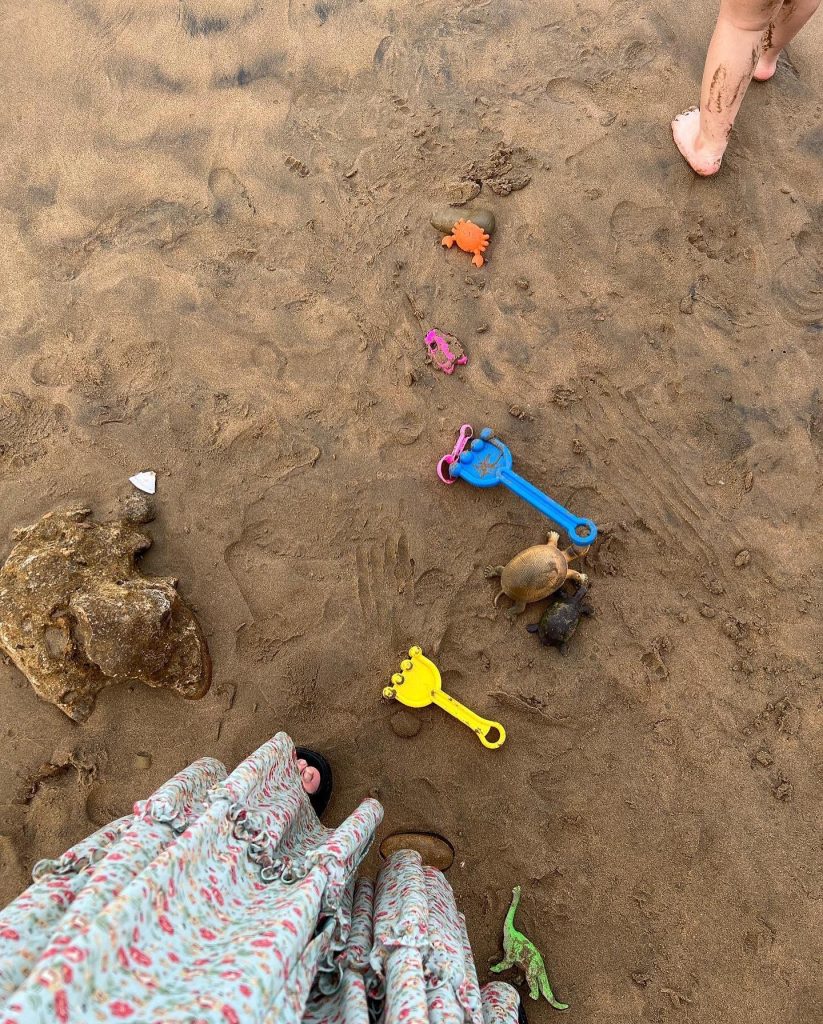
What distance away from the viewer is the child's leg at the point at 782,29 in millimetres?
2818

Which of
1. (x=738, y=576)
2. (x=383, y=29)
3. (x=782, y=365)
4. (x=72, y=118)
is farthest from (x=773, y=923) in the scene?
(x=72, y=118)

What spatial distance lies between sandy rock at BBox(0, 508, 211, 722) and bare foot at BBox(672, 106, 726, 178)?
119 inches

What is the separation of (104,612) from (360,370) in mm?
1439

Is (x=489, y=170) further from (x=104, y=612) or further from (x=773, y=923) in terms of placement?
(x=773, y=923)

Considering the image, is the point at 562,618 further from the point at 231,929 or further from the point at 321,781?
the point at 231,929

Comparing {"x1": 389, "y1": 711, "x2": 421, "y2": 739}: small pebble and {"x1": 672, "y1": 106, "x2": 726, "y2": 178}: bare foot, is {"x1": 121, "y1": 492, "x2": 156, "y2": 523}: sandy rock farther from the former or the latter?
{"x1": 672, "y1": 106, "x2": 726, "y2": 178}: bare foot

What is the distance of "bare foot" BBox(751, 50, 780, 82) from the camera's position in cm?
307

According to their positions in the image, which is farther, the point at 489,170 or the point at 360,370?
the point at 489,170

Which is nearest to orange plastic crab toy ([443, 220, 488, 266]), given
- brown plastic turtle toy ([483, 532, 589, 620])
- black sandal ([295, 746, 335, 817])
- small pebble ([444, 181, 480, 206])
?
small pebble ([444, 181, 480, 206])

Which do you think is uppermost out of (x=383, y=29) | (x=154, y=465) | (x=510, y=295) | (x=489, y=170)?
(x=383, y=29)

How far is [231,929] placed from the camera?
136 cm

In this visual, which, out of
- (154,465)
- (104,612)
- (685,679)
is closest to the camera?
(104,612)

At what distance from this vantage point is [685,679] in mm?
2531

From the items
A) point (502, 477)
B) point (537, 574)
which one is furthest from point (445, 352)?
point (537, 574)
